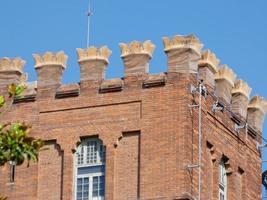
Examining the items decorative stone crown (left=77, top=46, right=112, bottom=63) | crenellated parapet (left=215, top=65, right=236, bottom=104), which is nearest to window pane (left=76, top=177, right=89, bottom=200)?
decorative stone crown (left=77, top=46, right=112, bottom=63)

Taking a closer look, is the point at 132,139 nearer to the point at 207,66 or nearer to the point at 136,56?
the point at 136,56

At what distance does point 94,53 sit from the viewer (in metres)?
50.4

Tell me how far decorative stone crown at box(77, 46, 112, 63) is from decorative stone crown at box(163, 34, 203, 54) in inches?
90.8

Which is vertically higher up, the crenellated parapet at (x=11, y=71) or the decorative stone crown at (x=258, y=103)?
the crenellated parapet at (x=11, y=71)

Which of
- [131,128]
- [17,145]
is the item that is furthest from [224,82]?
[17,145]

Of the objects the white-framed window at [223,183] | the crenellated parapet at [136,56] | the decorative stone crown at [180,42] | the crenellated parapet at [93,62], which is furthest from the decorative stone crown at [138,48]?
the white-framed window at [223,183]

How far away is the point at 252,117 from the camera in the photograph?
53.9 m

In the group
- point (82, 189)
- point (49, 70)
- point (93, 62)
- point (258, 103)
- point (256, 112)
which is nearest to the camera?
point (82, 189)

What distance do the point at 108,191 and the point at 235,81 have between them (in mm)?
7125

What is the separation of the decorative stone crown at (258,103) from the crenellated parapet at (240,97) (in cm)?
79

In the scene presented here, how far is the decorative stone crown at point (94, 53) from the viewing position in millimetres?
50406

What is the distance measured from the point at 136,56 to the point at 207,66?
2636 mm

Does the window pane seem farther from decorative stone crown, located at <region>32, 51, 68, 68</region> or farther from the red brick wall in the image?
decorative stone crown, located at <region>32, 51, 68, 68</region>

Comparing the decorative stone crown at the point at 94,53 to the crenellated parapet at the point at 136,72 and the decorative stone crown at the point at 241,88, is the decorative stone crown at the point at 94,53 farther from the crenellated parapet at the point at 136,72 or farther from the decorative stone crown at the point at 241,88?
the decorative stone crown at the point at 241,88
